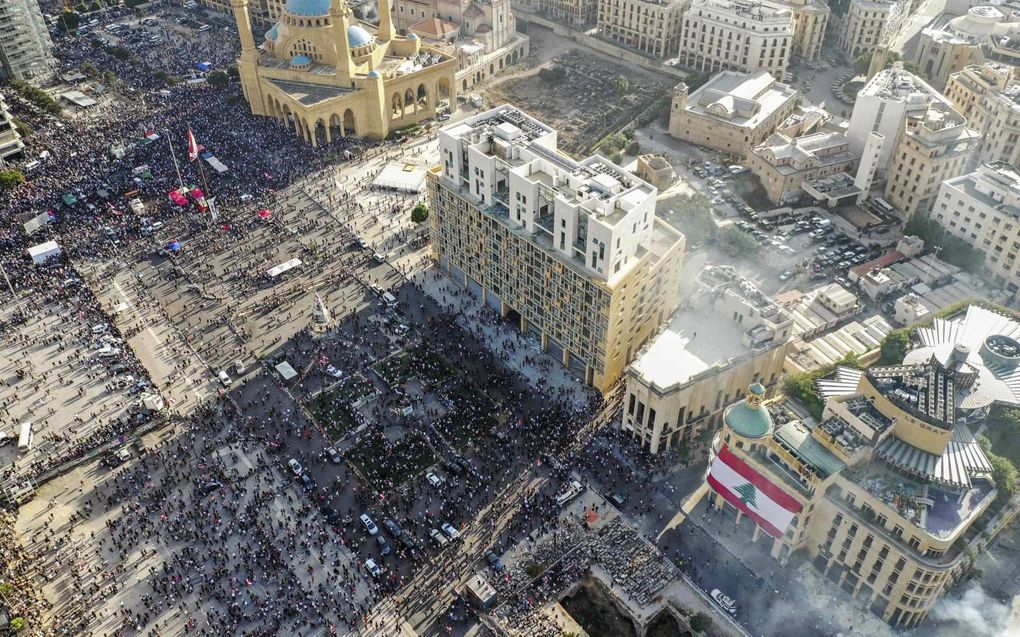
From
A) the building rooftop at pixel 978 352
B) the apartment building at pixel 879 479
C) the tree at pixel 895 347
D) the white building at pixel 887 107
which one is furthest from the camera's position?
the white building at pixel 887 107

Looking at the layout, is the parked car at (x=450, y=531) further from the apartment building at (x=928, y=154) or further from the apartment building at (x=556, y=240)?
the apartment building at (x=928, y=154)

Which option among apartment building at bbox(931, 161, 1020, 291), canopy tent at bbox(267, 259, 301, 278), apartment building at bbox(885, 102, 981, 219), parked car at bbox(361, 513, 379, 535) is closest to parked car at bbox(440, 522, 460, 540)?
parked car at bbox(361, 513, 379, 535)

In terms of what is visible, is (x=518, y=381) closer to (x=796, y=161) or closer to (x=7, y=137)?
(x=796, y=161)

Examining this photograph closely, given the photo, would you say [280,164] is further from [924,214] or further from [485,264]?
[924,214]

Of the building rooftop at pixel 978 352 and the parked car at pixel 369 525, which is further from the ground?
the building rooftop at pixel 978 352

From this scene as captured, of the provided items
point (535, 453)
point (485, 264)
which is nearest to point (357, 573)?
point (535, 453)

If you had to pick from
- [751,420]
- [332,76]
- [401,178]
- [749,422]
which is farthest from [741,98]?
[749,422]

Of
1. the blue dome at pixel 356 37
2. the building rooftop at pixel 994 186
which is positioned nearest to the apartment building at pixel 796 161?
the building rooftop at pixel 994 186
